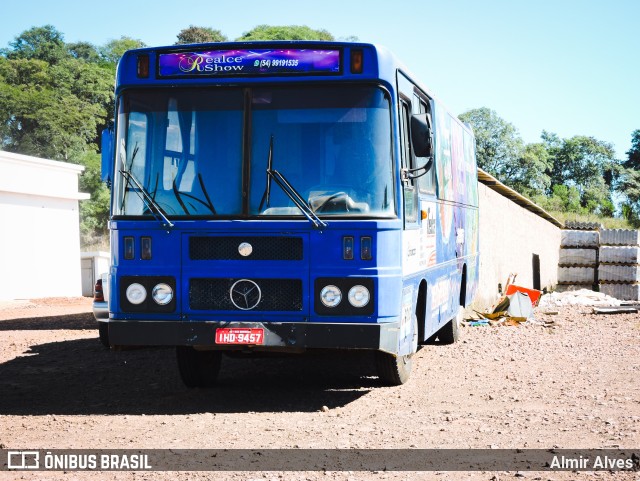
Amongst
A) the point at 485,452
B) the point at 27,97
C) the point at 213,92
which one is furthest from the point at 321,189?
the point at 27,97

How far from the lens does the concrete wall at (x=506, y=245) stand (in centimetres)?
2061

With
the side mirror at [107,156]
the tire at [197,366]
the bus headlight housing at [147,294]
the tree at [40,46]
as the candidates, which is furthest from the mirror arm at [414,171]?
the tree at [40,46]

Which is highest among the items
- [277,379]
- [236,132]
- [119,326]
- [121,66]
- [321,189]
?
[121,66]

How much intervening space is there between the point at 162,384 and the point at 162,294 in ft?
7.37

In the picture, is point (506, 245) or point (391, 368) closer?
point (391, 368)

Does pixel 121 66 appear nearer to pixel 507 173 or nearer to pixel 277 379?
pixel 277 379

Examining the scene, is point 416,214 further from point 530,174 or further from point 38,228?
point 530,174

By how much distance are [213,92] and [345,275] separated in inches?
80.6

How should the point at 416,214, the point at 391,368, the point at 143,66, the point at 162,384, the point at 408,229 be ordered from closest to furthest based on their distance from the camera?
the point at 143,66 → the point at 408,229 → the point at 416,214 → the point at 391,368 → the point at 162,384

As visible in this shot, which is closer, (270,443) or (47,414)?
(270,443)

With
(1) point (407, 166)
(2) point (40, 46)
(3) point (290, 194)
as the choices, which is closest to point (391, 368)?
(1) point (407, 166)

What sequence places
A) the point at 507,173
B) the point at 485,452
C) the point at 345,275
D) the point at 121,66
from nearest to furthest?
the point at 485,452 < the point at 345,275 < the point at 121,66 < the point at 507,173

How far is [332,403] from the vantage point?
904cm

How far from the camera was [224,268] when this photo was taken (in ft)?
27.6
